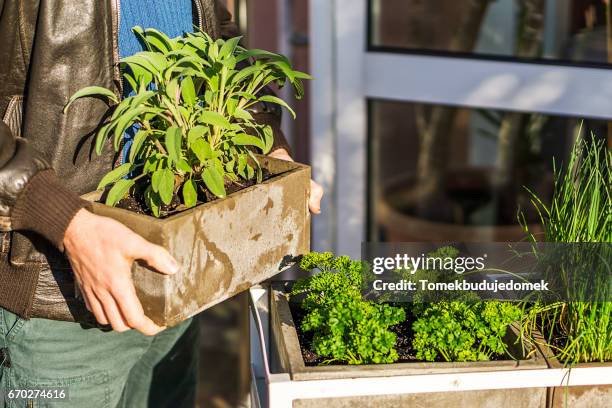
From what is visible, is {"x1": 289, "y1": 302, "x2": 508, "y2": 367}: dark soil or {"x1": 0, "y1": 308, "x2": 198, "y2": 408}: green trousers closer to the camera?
{"x1": 289, "y1": 302, "x2": 508, "y2": 367}: dark soil

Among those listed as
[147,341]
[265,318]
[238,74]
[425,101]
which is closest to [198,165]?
[238,74]

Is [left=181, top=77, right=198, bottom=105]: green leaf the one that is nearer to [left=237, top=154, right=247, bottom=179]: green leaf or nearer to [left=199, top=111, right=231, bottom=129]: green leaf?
[left=199, top=111, right=231, bottom=129]: green leaf

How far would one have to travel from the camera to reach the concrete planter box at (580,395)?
5.02 feet

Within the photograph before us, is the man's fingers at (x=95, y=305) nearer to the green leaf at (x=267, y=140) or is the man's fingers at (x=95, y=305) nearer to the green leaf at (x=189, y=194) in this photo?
the green leaf at (x=189, y=194)

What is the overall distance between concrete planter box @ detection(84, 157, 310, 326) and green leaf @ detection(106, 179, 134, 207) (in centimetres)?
2

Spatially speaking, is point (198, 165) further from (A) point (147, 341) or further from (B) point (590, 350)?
(B) point (590, 350)

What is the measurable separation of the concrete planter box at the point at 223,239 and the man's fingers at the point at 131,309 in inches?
0.5

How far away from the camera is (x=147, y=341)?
199 centimetres

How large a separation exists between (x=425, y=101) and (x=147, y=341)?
4.38 ft

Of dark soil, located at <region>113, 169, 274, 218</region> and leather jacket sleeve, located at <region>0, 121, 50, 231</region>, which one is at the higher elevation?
leather jacket sleeve, located at <region>0, 121, 50, 231</region>

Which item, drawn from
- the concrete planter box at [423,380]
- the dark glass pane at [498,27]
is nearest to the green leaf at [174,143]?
the concrete planter box at [423,380]

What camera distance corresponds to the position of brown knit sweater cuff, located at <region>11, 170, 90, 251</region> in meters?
1.57

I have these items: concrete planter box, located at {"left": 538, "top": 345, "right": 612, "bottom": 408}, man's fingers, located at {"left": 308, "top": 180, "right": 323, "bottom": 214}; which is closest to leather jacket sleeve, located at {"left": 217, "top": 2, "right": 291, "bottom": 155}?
man's fingers, located at {"left": 308, "top": 180, "right": 323, "bottom": 214}

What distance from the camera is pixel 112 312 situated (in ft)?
5.17
